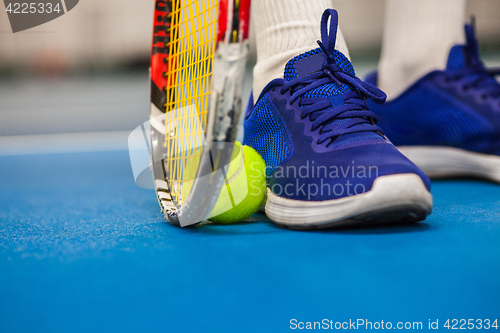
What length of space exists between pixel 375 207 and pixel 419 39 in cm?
76

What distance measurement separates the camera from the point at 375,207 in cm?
57

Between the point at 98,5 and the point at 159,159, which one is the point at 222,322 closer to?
the point at 159,159

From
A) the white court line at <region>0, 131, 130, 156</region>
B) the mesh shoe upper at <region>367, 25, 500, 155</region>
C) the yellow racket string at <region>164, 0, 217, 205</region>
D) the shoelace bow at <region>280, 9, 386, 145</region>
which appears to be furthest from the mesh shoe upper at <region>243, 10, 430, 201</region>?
the white court line at <region>0, 131, 130, 156</region>

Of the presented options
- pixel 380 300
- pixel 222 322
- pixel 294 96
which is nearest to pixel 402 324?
pixel 380 300

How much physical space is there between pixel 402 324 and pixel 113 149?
87.8 inches

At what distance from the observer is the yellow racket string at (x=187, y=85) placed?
24.1 inches

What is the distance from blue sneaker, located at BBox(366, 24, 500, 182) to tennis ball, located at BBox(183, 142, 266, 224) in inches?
21.1

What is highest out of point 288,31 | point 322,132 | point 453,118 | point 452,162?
point 288,31

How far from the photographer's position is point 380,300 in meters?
0.42

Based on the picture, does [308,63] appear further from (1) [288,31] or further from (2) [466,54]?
(2) [466,54]

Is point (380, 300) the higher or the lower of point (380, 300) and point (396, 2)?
the lower

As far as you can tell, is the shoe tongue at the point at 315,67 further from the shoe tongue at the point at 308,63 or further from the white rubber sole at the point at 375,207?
the white rubber sole at the point at 375,207
